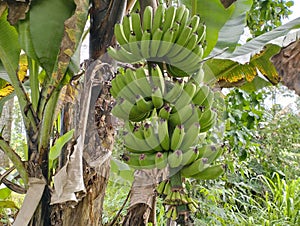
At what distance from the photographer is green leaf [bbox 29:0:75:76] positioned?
70 centimetres

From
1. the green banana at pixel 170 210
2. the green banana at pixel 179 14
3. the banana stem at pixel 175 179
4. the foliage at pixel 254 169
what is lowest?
the foliage at pixel 254 169

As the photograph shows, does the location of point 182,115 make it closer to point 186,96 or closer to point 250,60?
point 186,96

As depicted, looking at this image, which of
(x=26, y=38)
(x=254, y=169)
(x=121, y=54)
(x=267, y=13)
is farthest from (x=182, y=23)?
(x=254, y=169)

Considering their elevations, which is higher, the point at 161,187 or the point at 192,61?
the point at 192,61

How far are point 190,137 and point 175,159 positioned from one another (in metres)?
0.05

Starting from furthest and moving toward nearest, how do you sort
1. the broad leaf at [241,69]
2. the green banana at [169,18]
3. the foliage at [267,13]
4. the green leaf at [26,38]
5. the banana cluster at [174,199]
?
the foliage at [267,13] < the broad leaf at [241,69] < the green leaf at [26,38] < the green banana at [169,18] < the banana cluster at [174,199]

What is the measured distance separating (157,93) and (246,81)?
0.44 meters

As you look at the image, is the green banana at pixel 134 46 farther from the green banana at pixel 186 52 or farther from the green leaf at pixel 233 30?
the green leaf at pixel 233 30

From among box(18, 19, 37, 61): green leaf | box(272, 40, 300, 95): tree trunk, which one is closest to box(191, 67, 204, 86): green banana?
box(272, 40, 300, 95): tree trunk

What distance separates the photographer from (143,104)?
1.93 feet

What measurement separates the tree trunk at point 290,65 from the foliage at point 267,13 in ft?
2.49

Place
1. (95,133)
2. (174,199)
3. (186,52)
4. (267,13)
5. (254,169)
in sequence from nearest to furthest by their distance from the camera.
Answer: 1. (174,199)
2. (186,52)
3. (95,133)
4. (267,13)
5. (254,169)

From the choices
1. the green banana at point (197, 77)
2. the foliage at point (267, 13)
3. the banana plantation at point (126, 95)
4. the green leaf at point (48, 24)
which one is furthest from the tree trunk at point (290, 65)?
the foliage at point (267, 13)

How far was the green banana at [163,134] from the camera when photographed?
21.7 inches
